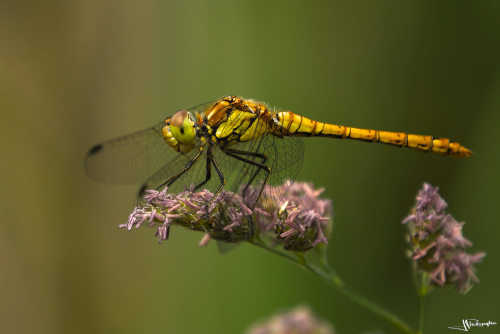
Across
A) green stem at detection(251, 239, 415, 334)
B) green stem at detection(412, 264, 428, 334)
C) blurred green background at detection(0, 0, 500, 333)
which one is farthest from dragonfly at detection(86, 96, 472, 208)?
blurred green background at detection(0, 0, 500, 333)

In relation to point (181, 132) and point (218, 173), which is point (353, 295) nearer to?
point (218, 173)

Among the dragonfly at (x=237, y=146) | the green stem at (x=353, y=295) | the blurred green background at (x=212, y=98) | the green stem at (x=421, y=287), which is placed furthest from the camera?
the blurred green background at (x=212, y=98)

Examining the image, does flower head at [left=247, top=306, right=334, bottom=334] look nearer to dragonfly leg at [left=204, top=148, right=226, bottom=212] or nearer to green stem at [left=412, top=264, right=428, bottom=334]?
green stem at [left=412, top=264, right=428, bottom=334]

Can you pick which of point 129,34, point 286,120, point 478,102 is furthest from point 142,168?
point 478,102

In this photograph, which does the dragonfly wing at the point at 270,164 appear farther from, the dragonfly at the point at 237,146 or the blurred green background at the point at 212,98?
the blurred green background at the point at 212,98
